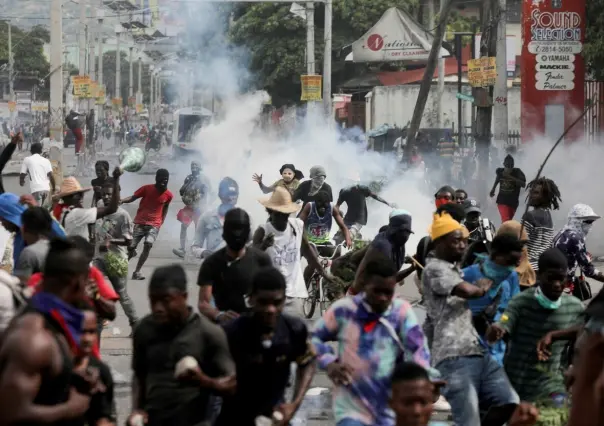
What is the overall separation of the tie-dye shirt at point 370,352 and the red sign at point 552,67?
2133 cm

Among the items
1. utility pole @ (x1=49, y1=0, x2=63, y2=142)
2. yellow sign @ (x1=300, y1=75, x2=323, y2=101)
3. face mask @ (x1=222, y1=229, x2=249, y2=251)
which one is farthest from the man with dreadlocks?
yellow sign @ (x1=300, y1=75, x2=323, y2=101)

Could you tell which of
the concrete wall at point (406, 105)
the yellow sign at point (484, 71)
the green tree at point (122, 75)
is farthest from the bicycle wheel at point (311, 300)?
the green tree at point (122, 75)

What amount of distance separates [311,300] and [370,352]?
811cm

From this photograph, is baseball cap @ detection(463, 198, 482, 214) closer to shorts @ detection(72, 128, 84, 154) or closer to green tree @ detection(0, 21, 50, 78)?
shorts @ detection(72, 128, 84, 154)

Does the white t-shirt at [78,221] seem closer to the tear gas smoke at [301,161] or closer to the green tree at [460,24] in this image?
the tear gas smoke at [301,161]

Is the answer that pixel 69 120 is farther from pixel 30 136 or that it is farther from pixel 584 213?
pixel 30 136

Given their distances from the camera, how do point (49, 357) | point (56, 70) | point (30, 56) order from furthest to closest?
point (30, 56) < point (56, 70) < point (49, 357)

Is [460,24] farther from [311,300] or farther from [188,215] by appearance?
[311,300]

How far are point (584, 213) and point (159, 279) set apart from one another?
19.4 feet

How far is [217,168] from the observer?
38031 millimetres

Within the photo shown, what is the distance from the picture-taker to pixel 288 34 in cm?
5234

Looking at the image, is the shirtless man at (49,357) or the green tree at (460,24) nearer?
the shirtless man at (49,357)

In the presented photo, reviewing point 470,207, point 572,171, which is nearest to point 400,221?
point 470,207

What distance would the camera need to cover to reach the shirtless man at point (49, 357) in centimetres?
453
